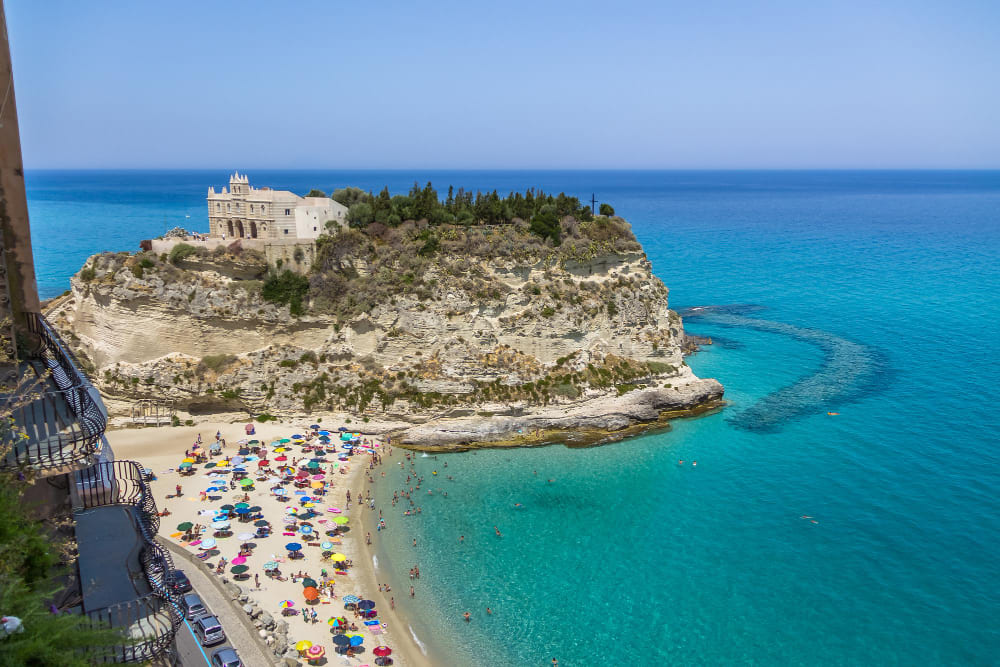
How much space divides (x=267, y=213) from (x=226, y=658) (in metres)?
31.7

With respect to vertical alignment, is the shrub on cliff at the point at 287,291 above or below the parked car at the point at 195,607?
above

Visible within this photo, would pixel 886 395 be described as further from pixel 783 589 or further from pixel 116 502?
pixel 116 502

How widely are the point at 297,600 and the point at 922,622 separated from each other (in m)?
24.3

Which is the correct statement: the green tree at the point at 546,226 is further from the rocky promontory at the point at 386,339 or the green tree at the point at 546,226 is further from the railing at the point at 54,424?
the railing at the point at 54,424

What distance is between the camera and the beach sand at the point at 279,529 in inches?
973

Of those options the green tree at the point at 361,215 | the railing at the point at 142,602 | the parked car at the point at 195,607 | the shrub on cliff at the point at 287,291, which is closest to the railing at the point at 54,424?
the railing at the point at 142,602

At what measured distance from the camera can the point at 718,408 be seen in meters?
44.8

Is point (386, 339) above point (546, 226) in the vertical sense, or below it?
below

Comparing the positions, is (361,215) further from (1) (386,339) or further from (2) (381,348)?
(2) (381,348)

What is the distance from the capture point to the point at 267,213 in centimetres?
4553

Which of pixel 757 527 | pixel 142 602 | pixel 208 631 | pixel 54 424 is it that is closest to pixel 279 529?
pixel 208 631

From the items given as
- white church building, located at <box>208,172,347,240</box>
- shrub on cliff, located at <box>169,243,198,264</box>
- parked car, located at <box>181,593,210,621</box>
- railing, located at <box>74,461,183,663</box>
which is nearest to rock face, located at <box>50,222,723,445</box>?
shrub on cliff, located at <box>169,243,198,264</box>

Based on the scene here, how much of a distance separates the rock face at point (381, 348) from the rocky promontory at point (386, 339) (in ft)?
0.30

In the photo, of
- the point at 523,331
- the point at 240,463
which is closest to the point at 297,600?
the point at 240,463
